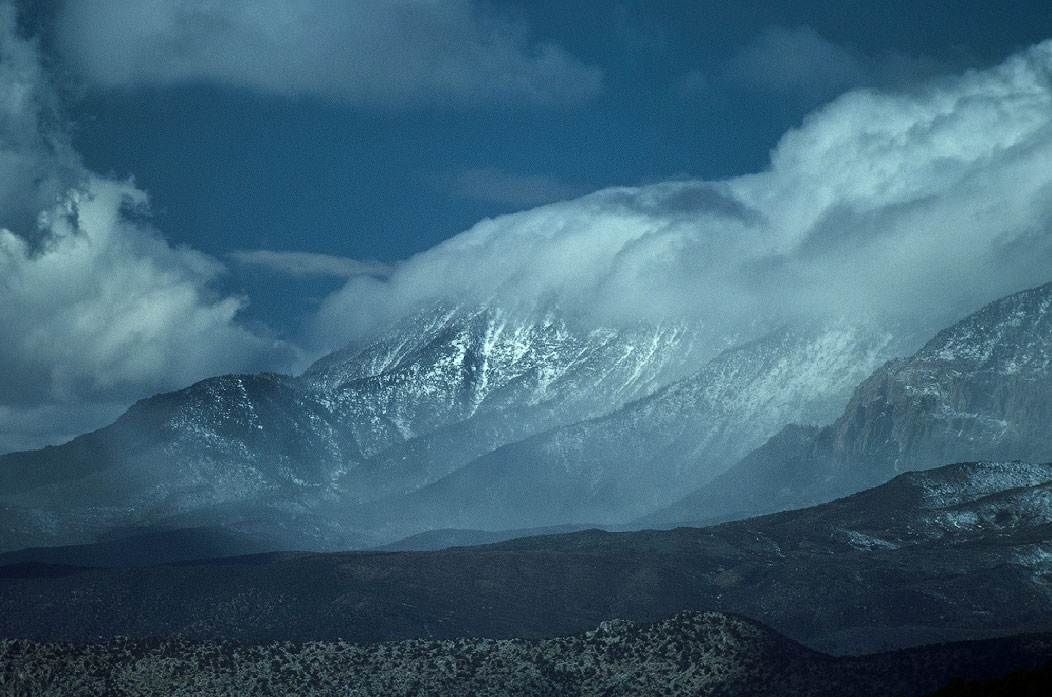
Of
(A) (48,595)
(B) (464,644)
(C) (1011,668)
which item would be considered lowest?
(C) (1011,668)

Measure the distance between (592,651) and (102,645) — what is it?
4888 cm

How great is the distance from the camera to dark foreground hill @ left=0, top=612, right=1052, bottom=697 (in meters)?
129

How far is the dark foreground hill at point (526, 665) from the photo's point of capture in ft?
423

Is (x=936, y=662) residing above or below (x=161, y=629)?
below

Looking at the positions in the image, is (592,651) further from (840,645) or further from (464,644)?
(840,645)

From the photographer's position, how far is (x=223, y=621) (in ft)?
617

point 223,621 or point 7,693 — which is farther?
point 223,621

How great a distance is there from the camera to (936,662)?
128 meters

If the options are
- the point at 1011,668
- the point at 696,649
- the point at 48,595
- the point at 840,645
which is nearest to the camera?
the point at 1011,668

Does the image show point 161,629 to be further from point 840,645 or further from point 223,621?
point 840,645

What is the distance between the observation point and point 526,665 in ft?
469

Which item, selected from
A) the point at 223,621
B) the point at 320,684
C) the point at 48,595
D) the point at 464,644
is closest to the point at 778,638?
the point at 464,644

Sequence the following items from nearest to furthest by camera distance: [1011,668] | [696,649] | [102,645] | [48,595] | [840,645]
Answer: [1011,668] → [696,649] → [102,645] → [840,645] → [48,595]

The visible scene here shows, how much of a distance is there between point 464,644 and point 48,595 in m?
77.8
